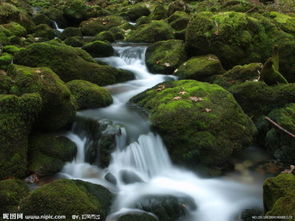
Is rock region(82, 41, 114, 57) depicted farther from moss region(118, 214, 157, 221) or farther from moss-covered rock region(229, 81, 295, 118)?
moss region(118, 214, 157, 221)

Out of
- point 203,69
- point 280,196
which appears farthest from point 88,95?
point 280,196

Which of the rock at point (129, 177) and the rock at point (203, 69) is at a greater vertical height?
the rock at point (203, 69)

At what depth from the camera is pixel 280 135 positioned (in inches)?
285

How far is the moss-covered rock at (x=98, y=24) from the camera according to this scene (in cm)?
1869

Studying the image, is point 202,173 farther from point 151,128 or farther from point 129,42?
point 129,42

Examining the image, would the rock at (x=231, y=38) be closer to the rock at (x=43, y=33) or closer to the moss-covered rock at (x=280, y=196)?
the moss-covered rock at (x=280, y=196)

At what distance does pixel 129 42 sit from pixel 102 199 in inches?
461

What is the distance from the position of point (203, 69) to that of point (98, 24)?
1138cm

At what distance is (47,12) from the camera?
70.4ft

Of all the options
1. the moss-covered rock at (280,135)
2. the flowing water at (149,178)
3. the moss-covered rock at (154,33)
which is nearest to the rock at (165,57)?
the moss-covered rock at (154,33)

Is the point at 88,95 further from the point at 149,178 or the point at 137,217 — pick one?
the point at 137,217

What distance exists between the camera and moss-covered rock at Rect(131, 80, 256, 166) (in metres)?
6.82

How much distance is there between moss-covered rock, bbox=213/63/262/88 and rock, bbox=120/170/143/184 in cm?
484

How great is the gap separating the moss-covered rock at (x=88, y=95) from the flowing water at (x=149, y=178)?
0.53 metres
